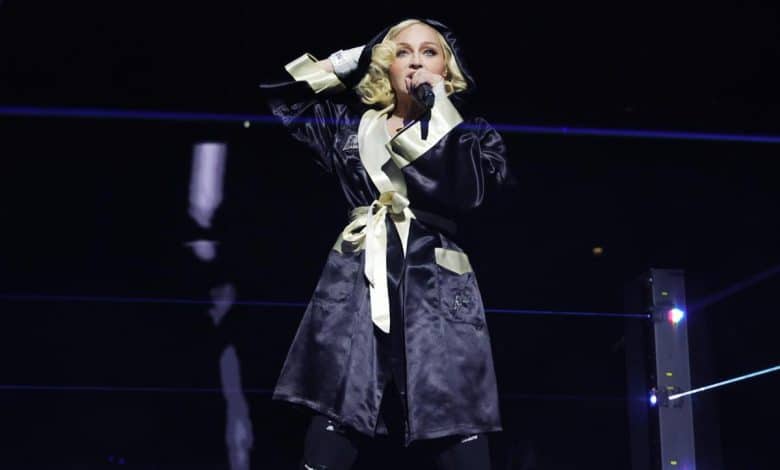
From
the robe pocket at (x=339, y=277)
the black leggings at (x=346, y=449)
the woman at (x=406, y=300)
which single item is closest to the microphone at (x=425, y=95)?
the woman at (x=406, y=300)

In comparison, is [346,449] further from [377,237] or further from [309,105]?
[309,105]

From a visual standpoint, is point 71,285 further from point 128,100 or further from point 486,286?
point 486,286

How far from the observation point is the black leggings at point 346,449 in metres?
1.46

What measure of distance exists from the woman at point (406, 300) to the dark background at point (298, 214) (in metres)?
0.44

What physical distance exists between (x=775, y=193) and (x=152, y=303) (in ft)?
4.25

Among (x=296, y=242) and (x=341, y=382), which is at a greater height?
(x=296, y=242)

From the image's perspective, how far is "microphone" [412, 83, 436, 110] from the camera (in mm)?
1511

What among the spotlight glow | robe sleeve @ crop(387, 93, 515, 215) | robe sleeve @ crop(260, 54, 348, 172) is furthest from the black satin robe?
the spotlight glow

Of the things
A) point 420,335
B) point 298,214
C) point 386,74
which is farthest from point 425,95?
point 298,214

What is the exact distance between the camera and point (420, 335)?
1497 mm

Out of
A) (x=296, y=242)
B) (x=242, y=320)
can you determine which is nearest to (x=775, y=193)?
(x=296, y=242)

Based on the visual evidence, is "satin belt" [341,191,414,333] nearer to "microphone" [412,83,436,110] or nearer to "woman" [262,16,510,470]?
"woman" [262,16,510,470]

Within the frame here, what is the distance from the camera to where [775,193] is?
6.72ft

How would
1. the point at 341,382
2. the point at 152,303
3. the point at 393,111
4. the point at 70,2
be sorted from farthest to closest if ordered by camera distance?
the point at 152,303, the point at 70,2, the point at 393,111, the point at 341,382
